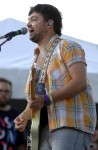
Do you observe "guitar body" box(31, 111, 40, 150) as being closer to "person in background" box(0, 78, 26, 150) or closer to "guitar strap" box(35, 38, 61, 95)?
"guitar strap" box(35, 38, 61, 95)

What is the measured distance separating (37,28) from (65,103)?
0.54 meters

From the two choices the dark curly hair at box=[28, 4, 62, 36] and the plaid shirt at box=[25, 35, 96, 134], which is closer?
the plaid shirt at box=[25, 35, 96, 134]

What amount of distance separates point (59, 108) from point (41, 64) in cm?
33

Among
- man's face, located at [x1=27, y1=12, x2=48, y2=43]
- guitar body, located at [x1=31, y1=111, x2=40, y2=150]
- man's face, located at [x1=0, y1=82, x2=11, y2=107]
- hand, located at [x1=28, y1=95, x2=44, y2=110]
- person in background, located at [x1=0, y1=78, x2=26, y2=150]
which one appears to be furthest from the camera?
man's face, located at [x1=0, y1=82, x2=11, y2=107]

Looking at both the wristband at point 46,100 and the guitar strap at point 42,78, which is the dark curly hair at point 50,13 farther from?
the wristband at point 46,100

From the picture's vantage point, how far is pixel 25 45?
629cm

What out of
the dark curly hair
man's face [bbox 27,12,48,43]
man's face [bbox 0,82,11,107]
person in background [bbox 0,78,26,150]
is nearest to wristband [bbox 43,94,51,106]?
man's face [bbox 27,12,48,43]

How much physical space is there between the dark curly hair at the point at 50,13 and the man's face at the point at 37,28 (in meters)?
0.05

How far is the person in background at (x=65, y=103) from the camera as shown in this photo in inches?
97.4

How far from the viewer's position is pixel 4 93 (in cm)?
486

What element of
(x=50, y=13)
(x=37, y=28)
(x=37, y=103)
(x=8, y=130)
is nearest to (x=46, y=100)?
(x=37, y=103)

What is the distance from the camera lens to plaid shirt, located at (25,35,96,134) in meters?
2.49

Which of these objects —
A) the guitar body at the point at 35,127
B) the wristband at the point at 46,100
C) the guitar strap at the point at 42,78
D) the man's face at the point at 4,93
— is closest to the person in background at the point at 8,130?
the man's face at the point at 4,93

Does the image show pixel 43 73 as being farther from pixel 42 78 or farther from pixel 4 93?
pixel 4 93
